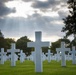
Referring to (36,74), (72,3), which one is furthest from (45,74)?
(72,3)

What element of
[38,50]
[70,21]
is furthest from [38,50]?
[70,21]

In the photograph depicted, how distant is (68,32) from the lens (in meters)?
48.2

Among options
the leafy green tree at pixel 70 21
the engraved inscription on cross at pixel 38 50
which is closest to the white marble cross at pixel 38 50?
the engraved inscription on cross at pixel 38 50

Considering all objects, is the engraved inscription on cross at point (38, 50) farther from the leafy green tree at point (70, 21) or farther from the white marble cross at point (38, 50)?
the leafy green tree at point (70, 21)

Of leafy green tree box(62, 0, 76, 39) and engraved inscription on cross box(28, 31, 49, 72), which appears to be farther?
leafy green tree box(62, 0, 76, 39)

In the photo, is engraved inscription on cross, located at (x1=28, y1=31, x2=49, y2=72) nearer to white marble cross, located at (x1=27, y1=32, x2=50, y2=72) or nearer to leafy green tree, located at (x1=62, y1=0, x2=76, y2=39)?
white marble cross, located at (x1=27, y1=32, x2=50, y2=72)

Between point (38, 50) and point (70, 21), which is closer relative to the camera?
point (38, 50)

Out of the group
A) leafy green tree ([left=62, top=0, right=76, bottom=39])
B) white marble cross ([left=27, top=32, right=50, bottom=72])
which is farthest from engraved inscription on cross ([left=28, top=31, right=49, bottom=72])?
leafy green tree ([left=62, top=0, right=76, bottom=39])

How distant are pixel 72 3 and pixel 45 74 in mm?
32848

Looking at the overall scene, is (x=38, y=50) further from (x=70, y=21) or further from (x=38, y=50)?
(x=70, y=21)

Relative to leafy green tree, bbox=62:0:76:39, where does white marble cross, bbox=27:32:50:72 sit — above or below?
below

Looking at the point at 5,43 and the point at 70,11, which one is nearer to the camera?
the point at 70,11

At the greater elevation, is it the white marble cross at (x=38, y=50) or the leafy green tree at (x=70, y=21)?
the leafy green tree at (x=70, y=21)

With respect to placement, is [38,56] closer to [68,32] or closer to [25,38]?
[68,32]
